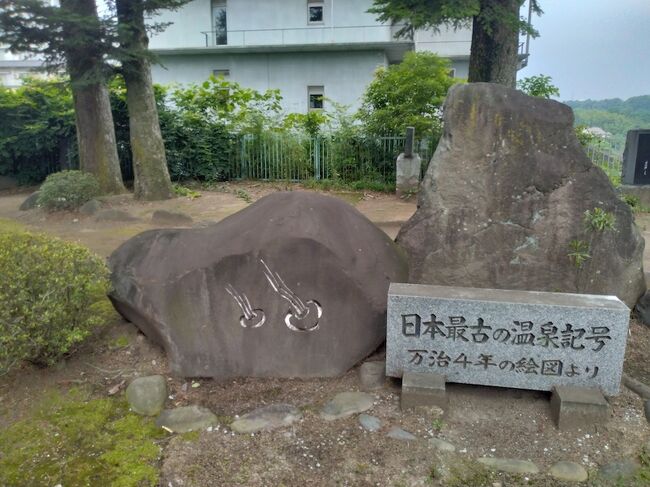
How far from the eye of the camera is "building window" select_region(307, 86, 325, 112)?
2019 cm

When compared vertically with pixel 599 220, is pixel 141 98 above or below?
above

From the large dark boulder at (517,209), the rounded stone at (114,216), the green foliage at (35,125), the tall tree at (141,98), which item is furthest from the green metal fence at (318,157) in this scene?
the large dark boulder at (517,209)

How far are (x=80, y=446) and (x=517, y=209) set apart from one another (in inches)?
140

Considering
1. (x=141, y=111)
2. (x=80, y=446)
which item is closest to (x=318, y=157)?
(x=141, y=111)

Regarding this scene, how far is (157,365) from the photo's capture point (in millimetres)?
3791

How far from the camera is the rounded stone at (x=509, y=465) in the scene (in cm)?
278

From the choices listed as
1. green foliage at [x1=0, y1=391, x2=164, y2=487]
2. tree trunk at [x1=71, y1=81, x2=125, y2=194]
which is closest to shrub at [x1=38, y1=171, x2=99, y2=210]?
tree trunk at [x1=71, y1=81, x2=125, y2=194]

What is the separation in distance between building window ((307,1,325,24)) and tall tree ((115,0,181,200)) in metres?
11.5

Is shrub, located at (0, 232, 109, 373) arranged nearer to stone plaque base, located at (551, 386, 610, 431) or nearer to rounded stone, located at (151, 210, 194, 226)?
stone plaque base, located at (551, 386, 610, 431)

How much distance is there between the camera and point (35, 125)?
13.3 m

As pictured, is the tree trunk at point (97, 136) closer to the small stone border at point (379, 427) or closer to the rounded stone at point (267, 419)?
the small stone border at point (379, 427)

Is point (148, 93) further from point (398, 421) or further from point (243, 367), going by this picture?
point (398, 421)

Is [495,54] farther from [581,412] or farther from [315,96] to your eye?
[315,96]

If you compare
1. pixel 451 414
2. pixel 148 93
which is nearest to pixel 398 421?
pixel 451 414
